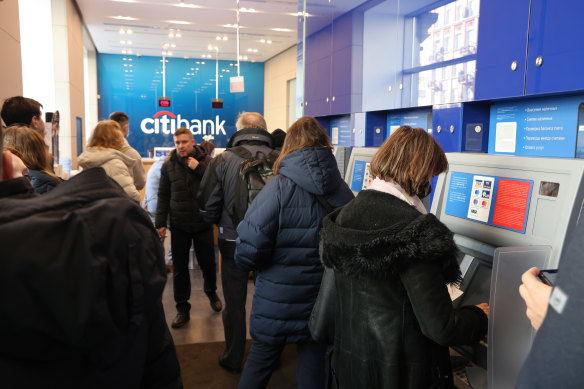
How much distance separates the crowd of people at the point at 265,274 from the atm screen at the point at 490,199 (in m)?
0.29

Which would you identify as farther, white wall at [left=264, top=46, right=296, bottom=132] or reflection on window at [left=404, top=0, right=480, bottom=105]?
white wall at [left=264, top=46, right=296, bottom=132]

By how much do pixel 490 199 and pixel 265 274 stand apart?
1.05m

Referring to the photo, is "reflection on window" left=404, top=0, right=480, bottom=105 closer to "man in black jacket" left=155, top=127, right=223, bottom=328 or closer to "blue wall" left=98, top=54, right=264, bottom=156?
"man in black jacket" left=155, top=127, right=223, bottom=328

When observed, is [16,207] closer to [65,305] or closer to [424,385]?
[65,305]

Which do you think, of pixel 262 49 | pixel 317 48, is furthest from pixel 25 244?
pixel 262 49

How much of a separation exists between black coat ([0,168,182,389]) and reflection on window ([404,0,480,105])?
230 centimetres

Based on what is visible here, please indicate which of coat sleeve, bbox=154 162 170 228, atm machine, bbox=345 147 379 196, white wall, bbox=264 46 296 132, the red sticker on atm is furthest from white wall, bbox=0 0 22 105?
white wall, bbox=264 46 296 132

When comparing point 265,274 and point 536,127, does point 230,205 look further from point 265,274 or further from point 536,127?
point 536,127

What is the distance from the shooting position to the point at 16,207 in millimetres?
798

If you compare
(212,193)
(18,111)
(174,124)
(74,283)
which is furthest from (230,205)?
(174,124)

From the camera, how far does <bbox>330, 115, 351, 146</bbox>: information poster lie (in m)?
4.75

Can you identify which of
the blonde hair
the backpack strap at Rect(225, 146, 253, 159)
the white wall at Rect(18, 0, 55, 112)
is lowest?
the backpack strap at Rect(225, 146, 253, 159)

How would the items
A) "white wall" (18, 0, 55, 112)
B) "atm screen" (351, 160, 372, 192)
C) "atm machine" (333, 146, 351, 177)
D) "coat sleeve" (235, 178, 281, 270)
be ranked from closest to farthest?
"coat sleeve" (235, 178, 281, 270)
"atm screen" (351, 160, 372, 192)
"atm machine" (333, 146, 351, 177)
"white wall" (18, 0, 55, 112)

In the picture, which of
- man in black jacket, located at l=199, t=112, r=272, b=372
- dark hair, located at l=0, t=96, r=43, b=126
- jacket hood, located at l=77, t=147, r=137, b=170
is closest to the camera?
dark hair, located at l=0, t=96, r=43, b=126
